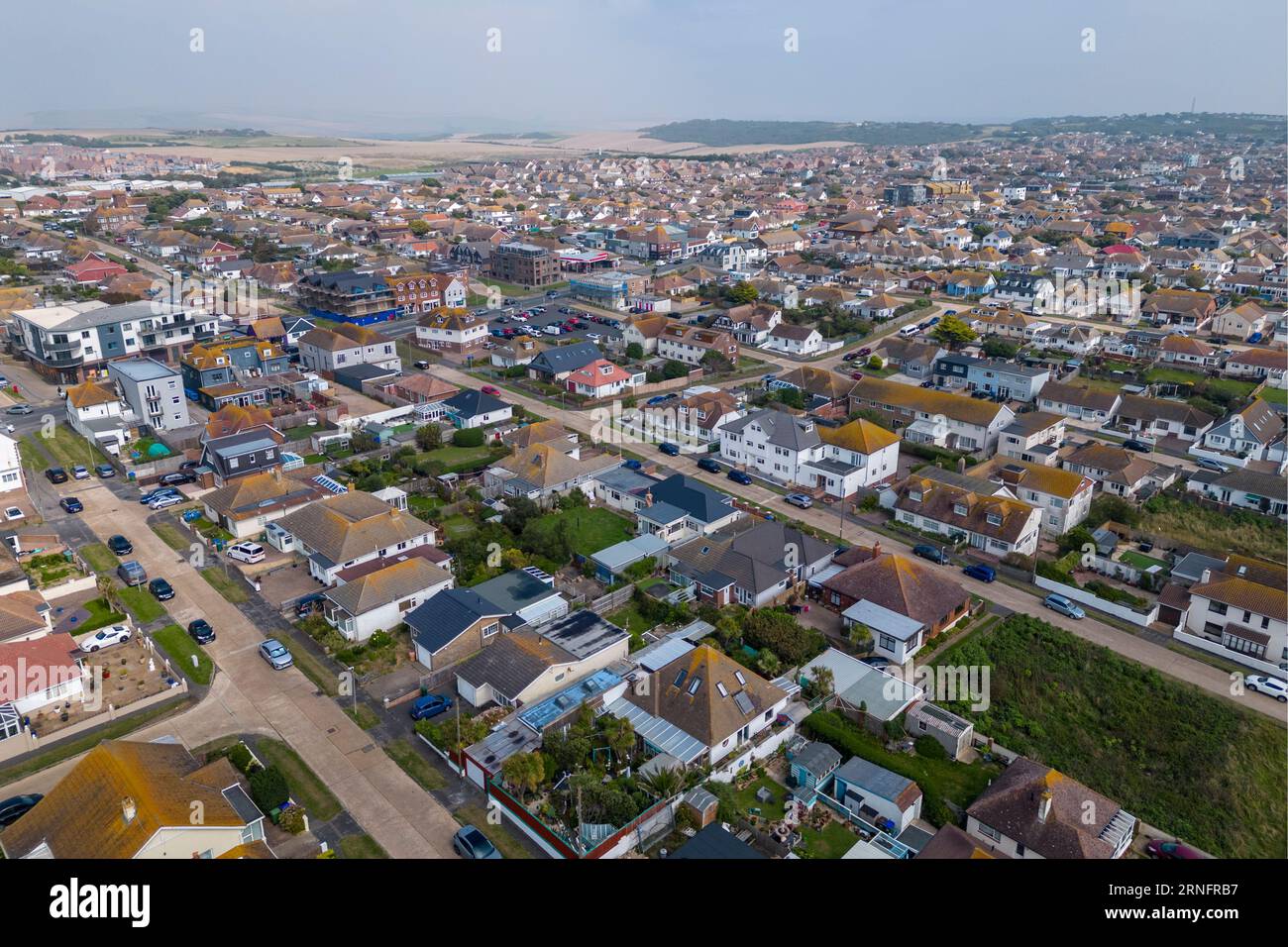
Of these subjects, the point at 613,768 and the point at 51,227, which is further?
the point at 51,227

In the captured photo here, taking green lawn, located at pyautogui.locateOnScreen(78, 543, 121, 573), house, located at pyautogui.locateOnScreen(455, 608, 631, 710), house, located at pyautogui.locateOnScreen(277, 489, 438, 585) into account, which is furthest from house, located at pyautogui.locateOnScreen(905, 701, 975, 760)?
green lawn, located at pyautogui.locateOnScreen(78, 543, 121, 573)

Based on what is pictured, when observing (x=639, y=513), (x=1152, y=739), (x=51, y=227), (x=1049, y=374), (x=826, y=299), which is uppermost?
(x=51, y=227)

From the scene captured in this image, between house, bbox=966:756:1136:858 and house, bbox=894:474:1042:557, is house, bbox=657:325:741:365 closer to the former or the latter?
house, bbox=894:474:1042:557

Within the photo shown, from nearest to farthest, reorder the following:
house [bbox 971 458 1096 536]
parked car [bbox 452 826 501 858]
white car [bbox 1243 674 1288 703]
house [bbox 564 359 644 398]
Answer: parked car [bbox 452 826 501 858] → white car [bbox 1243 674 1288 703] → house [bbox 971 458 1096 536] → house [bbox 564 359 644 398]

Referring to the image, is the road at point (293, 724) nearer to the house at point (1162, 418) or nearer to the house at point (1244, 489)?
the house at point (1244, 489)

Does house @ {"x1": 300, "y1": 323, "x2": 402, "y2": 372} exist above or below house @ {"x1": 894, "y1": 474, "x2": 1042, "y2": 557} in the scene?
above

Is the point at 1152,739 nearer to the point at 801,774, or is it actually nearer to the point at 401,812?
the point at 801,774

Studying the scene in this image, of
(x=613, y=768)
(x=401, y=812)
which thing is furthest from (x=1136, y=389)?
(x=401, y=812)

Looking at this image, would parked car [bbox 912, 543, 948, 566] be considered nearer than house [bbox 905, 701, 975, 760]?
No
